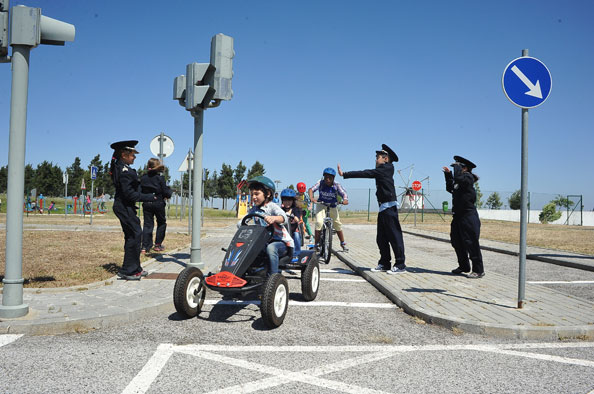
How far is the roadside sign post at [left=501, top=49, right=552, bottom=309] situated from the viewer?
15.7 feet

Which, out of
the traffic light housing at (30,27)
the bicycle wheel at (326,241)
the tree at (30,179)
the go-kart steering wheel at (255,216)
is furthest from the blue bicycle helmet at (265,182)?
the tree at (30,179)

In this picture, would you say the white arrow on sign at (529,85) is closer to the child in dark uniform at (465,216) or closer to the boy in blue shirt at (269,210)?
the child in dark uniform at (465,216)

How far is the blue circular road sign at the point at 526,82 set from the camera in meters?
4.79

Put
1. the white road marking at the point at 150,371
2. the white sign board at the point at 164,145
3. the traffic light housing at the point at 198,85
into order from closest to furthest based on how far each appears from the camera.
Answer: the white road marking at the point at 150,371 → the traffic light housing at the point at 198,85 → the white sign board at the point at 164,145

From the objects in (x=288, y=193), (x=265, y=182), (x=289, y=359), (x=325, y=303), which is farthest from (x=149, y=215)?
(x=289, y=359)

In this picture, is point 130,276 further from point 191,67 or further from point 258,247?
point 191,67

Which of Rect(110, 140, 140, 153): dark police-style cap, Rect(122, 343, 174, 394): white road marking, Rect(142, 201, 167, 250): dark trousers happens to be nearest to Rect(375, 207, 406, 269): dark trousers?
Rect(110, 140, 140, 153): dark police-style cap

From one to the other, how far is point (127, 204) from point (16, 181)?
2.17m

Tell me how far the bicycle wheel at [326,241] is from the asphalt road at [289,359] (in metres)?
4.34

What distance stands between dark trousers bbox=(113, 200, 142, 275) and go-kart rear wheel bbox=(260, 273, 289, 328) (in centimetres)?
288

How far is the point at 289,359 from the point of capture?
3.28 meters

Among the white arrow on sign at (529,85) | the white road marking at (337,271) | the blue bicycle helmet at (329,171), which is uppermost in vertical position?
the white arrow on sign at (529,85)

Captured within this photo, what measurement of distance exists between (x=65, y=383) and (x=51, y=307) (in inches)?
75.9

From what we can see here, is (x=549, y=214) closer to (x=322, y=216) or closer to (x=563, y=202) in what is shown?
(x=563, y=202)
